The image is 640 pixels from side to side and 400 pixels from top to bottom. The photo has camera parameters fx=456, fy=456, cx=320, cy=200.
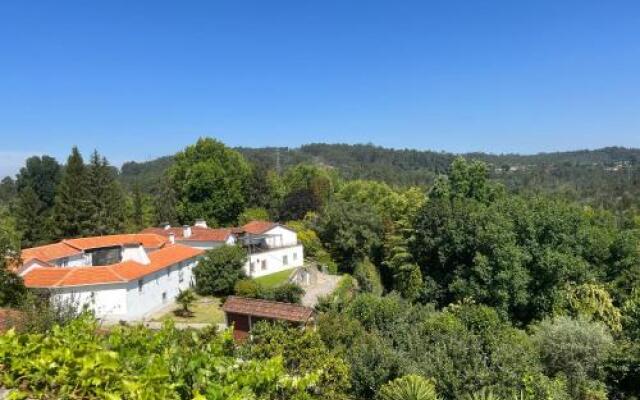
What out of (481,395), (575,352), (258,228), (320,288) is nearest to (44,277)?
(320,288)

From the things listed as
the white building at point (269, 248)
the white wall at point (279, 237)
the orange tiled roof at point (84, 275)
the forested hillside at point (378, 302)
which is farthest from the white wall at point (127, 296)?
the white wall at point (279, 237)

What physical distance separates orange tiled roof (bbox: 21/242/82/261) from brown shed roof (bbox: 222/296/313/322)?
1561 cm

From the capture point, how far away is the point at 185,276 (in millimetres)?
36281

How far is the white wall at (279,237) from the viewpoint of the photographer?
146 feet

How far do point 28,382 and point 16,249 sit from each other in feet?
72.3

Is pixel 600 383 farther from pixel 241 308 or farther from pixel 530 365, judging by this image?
pixel 241 308

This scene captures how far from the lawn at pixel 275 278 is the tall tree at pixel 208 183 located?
17112 mm

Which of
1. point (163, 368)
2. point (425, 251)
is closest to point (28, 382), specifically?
point (163, 368)

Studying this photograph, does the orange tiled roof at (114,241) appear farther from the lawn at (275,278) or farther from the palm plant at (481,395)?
the palm plant at (481,395)

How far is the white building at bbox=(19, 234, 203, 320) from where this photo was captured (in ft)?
90.4

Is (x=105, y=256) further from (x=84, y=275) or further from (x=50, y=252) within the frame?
(x=84, y=275)

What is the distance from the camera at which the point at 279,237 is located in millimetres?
44719

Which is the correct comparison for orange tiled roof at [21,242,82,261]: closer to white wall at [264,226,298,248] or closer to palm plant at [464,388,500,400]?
white wall at [264,226,298,248]

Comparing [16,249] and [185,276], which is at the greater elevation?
[16,249]
